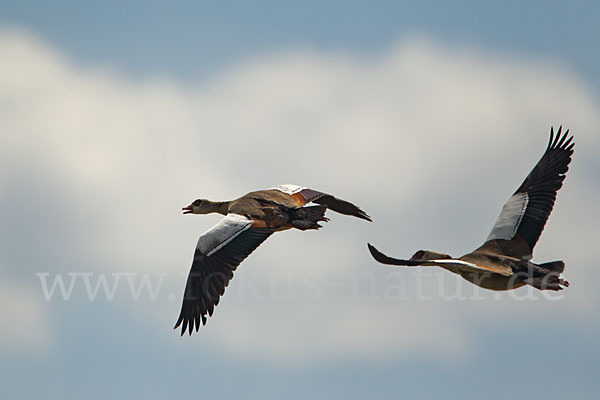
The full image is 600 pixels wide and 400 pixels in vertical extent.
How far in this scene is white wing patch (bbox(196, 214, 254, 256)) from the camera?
67.7 ft

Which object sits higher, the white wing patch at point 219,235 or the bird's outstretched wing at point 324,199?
the bird's outstretched wing at point 324,199

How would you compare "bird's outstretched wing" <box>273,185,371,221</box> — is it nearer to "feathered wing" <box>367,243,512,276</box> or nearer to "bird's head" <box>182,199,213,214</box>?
"bird's head" <box>182,199,213,214</box>

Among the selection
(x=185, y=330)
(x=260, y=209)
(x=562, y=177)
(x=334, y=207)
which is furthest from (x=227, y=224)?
(x=562, y=177)

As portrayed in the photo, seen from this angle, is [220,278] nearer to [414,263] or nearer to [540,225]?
[414,263]

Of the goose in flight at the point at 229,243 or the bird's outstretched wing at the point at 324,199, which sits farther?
the bird's outstretched wing at the point at 324,199

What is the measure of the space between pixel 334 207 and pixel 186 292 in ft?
15.8

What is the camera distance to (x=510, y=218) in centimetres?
2145

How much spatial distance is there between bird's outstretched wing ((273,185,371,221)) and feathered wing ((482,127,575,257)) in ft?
11.7

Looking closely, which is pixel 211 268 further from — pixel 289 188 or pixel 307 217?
pixel 289 188

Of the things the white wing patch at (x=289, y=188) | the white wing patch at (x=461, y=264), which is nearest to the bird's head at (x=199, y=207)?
the white wing patch at (x=289, y=188)

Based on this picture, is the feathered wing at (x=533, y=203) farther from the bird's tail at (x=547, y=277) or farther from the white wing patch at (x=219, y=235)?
the white wing patch at (x=219, y=235)

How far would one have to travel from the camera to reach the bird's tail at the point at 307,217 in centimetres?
2095

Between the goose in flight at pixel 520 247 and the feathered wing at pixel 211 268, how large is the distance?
3.46 metres

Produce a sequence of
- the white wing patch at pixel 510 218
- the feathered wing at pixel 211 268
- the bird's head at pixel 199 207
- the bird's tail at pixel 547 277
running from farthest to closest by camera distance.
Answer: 1. the bird's head at pixel 199 207
2. the white wing patch at pixel 510 218
3. the feathered wing at pixel 211 268
4. the bird's tail at pixel 547 277
